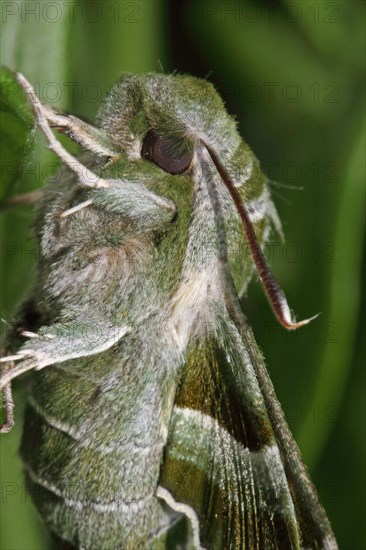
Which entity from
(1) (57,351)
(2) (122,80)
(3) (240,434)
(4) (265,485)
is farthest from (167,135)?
(4) (265,485)

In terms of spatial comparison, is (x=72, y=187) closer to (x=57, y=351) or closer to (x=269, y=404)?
(x=57, y=351)

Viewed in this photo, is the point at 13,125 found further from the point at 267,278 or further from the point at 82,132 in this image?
the point at 267,278

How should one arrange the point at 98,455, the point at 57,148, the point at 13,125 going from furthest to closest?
1. the point at 13,125
2. the point at 98,455
3. the point at 57,148

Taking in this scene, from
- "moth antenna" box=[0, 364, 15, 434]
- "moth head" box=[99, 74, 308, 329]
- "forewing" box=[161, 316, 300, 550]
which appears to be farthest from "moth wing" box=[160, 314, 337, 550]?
"moth antenna" box=[0, 364, 15, 434]

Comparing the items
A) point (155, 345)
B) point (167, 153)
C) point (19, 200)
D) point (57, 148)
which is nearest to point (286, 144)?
point (19, 200)

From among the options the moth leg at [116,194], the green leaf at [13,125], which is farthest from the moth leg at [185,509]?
the green leaf at [13,125]

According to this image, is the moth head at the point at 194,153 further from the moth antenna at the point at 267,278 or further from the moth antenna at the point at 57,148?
the moth antenna at the point at 57,148

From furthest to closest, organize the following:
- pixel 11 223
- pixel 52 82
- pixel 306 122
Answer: pixel 306 122 → pixel 11 223 → pixel 52 82

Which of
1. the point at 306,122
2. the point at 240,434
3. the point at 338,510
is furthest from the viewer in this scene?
the point at 306,122
